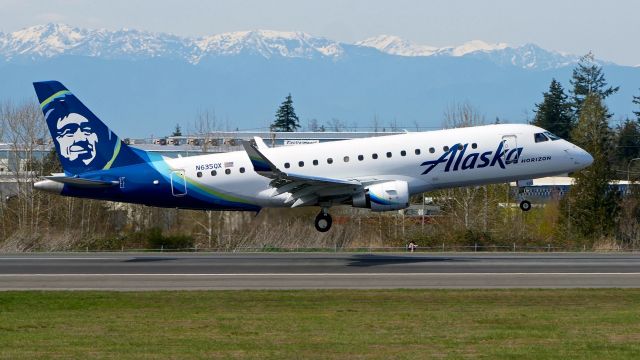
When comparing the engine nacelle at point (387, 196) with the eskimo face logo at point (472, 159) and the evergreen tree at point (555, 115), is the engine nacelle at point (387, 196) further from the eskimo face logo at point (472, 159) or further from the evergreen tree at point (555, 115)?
the evergreen tree at point (555, 115)

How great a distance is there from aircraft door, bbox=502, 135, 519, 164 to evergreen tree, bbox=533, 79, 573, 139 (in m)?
85.8

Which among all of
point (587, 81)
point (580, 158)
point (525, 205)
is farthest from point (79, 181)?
point (587, 81)

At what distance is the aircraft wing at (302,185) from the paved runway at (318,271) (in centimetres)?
Answer: 262

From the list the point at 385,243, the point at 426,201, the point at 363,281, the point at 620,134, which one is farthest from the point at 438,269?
the point at 620,134

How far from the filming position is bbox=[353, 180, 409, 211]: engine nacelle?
1750 inches

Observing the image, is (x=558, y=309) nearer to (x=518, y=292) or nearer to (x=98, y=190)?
(x=518, y=292)

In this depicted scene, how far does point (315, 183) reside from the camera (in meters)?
45.0

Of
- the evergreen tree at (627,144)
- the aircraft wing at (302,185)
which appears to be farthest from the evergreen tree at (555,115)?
the aircraft wing at (302,185)

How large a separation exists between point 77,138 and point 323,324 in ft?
78.2

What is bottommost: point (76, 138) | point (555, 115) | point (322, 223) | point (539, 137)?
point (322, 223)

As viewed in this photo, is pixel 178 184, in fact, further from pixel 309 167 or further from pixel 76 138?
pixel 309 167

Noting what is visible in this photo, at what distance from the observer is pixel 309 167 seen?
153ft

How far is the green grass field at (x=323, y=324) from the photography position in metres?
22.5

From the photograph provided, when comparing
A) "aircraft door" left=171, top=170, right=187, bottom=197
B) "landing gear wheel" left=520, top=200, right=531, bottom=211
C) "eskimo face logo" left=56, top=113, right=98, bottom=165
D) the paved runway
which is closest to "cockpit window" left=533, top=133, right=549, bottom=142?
"landing gear wheel" left=520, top=200, right=531, bottom=211
